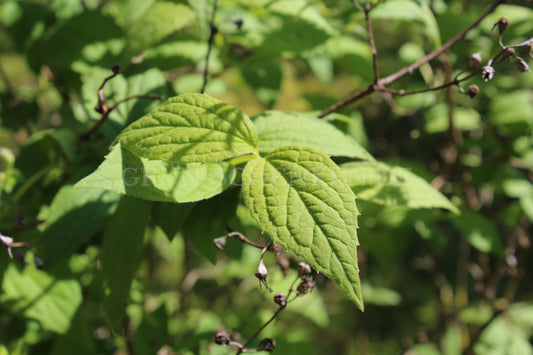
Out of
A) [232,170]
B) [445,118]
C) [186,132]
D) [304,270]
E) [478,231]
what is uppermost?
[186,132]

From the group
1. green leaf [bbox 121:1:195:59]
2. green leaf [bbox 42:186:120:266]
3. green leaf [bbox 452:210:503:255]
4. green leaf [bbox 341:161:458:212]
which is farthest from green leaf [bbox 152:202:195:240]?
green leaf [bbox 452:210:503:255]

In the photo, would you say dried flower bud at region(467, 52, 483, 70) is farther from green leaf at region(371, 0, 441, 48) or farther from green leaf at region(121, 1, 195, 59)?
green leaf at region(121, 1, 195, 59)

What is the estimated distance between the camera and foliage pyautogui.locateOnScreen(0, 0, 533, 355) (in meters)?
0.55

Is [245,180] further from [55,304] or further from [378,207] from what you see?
[378,207]

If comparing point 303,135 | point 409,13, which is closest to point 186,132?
point 303,135

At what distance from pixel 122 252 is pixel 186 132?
24cm

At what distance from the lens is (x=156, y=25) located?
86cm

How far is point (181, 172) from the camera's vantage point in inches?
24.0

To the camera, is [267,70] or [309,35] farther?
[267,70]

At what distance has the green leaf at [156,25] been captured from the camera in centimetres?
85

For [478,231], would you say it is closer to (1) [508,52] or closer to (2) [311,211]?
(1) [508,52]

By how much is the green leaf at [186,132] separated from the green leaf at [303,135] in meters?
0.10

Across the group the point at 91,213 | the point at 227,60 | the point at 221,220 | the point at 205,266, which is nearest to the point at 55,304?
the point at 91,213

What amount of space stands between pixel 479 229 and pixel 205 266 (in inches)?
51.4
